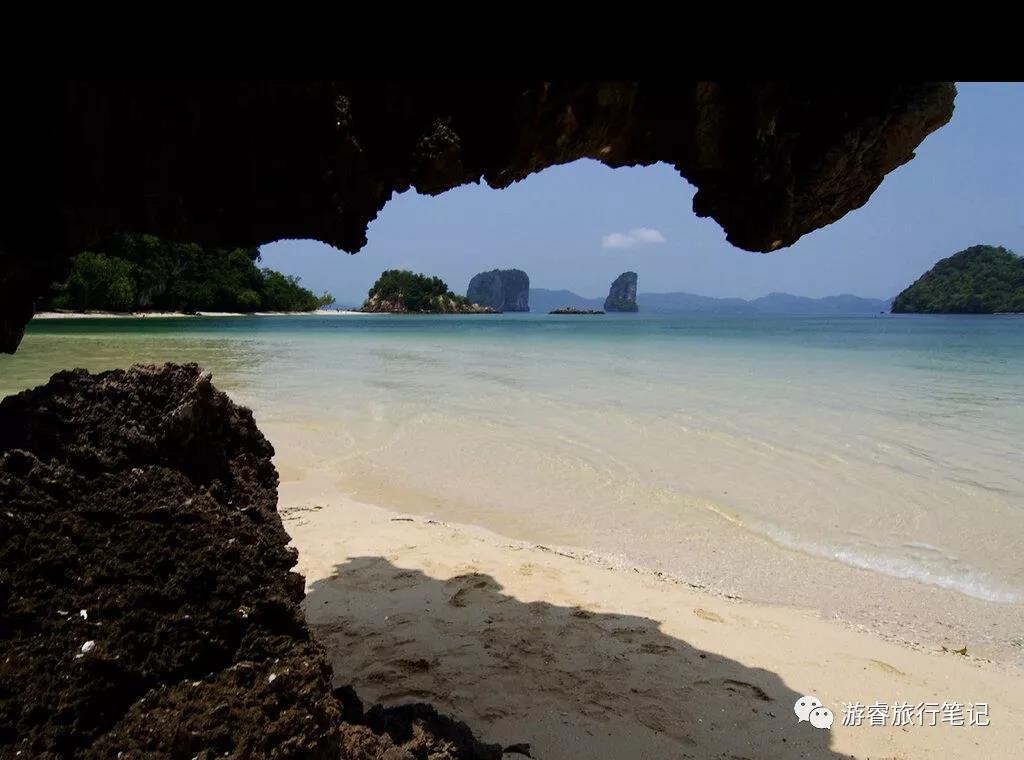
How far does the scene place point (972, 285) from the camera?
318 feet

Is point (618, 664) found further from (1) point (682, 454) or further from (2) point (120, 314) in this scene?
(2) point (120, 314)

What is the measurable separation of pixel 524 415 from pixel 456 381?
4.67 m

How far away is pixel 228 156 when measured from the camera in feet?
7.18

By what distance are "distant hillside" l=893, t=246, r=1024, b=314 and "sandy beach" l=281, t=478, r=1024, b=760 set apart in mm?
112712

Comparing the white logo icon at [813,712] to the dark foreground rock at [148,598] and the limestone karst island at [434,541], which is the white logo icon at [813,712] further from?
the dark foreground rock at [148,598]

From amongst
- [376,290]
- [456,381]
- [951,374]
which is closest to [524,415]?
[456,381]

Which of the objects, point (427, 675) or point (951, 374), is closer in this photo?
point (427, 675)

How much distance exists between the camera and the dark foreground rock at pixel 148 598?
50.0 inches

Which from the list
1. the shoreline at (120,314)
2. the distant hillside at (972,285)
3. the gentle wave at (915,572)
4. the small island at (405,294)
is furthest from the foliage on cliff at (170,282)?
the distant hillside at (972,285)

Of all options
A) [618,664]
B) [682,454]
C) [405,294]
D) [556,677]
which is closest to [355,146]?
[556,677]

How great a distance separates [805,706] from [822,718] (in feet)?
0.25

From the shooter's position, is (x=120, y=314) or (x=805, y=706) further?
(x=120, y=314)

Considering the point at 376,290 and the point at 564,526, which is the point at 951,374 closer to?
the point at 564,526

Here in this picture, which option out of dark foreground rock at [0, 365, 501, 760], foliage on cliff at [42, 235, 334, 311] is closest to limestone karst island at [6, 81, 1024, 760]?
dark foreground rock at [0, 365, 501, 760]
